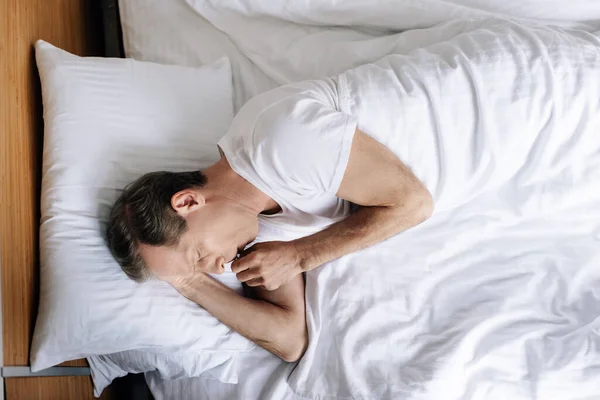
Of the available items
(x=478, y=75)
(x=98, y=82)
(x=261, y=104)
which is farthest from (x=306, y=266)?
(x=98, y=82)

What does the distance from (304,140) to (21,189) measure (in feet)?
→ 1.93

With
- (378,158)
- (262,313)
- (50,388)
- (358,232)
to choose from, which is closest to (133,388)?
(50,388)

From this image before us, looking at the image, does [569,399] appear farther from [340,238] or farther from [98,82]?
[98,82]

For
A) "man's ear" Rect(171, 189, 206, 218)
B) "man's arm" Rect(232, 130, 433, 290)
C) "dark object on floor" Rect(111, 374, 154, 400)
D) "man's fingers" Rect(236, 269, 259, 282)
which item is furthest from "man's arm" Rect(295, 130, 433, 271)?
"dark object on floor" Rect(111, 374, 154, 400)

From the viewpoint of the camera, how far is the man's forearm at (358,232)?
1148mm

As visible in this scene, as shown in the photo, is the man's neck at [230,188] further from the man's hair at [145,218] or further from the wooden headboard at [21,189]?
the wooden headboard at [21,189]

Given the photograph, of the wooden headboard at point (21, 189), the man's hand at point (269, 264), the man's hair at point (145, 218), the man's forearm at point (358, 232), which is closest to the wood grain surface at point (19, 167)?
the wooden headboard at point (21, 189)

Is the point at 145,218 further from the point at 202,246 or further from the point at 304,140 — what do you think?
the point at 304,140

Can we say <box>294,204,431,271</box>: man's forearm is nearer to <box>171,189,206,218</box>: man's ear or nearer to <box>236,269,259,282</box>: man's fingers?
<box>236,269,259,282</box>: man's fingers

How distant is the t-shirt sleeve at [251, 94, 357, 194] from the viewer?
1.04 meters

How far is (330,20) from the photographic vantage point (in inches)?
56.2

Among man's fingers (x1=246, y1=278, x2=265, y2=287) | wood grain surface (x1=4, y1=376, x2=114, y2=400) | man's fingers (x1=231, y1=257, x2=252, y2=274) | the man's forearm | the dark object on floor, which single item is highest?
the man's forearm

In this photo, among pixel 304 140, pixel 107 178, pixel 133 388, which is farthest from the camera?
pixel 133 388

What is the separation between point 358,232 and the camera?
1177mm
